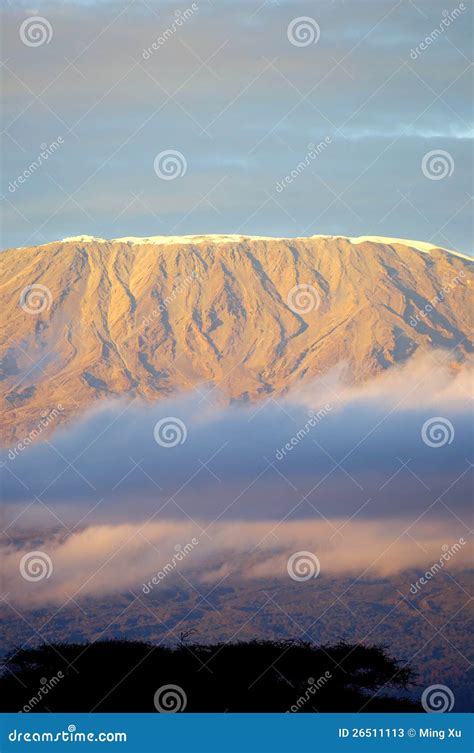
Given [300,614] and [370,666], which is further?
[300,614]

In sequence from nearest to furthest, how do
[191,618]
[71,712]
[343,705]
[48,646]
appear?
[71,712] < [343,705] < [48,646] < [191,618]

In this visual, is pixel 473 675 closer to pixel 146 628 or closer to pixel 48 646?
pixel 146 628

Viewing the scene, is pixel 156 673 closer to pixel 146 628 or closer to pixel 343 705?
pixel 343 705

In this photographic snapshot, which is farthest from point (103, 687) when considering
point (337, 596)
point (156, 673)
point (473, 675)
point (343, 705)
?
point (337, 596)

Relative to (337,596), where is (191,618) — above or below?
below

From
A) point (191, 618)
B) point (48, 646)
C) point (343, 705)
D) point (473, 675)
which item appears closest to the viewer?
point (343, 705)

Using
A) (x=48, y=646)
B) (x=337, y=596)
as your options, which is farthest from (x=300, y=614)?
(x=48, y=646)

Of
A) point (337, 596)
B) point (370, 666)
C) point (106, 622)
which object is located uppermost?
point (337, 596)
